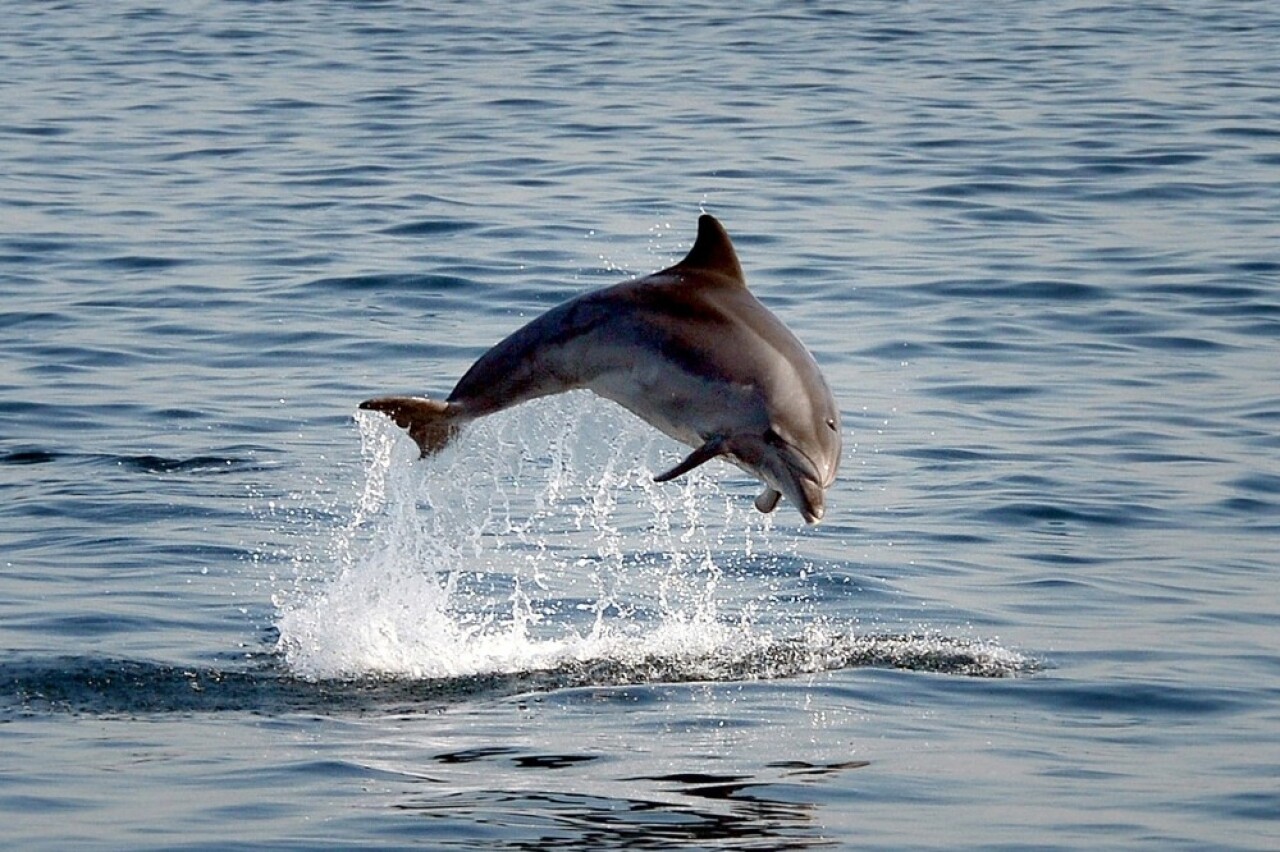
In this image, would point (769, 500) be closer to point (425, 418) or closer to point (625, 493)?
point (425, 418)

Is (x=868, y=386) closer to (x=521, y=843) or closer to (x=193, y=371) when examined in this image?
(x=193, y=371)

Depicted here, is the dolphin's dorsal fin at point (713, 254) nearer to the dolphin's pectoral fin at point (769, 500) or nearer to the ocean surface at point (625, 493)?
the dolphin's pectoral fin at point (769, 500)

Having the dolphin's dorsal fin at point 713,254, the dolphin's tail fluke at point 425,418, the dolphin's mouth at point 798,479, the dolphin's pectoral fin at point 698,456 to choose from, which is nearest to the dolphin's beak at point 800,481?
the dolphin's mouth at point 798,479

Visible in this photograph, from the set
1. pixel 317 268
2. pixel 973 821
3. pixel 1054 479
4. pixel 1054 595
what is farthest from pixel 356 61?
pixel 973 821

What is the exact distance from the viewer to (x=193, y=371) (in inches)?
634

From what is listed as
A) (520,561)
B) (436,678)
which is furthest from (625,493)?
(436,678)

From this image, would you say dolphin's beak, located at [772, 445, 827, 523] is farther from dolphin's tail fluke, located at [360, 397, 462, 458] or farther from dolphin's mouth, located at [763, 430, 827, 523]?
dolphin's tail fluke, located at [360, 397, 462, 458]

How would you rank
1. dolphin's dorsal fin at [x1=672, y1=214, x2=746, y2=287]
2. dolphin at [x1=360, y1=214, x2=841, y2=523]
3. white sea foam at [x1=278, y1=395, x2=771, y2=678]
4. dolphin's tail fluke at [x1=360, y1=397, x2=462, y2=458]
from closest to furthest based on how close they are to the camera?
dolphin at [x1=360, y1=214, x2=841, y2=523], dolphin's dorsal fin at [x1=672, y1=214, x2=746, y2=287], dolphin's tail fluke at [x1=360, y1=397, x2=462, y2=458], white sea foam at [x1=278, y1=395, x2=771, y2=678]

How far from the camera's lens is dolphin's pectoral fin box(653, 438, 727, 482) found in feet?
27.2

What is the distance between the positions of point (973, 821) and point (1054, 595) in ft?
11.4

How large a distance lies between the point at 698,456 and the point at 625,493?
5.33m

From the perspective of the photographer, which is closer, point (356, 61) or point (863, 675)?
point (863, 675)

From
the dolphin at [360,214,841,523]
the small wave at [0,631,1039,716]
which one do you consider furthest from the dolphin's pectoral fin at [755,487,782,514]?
the small wave at [0,631,1039,716]

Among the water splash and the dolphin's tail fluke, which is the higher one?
the dolphin's tail fluke
